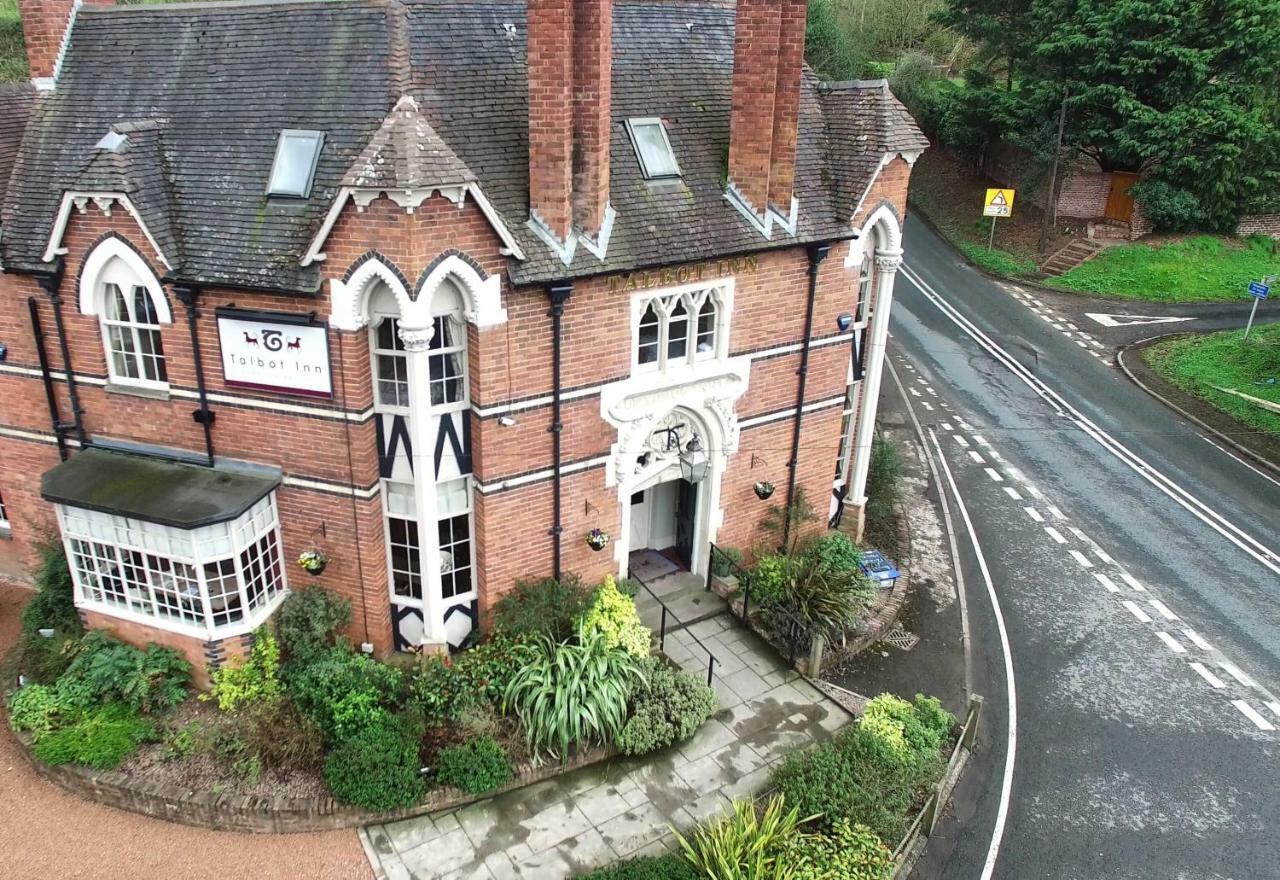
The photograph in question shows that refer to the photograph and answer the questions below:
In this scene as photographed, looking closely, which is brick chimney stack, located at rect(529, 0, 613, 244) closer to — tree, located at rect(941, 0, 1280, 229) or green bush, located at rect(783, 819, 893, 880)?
green bush, located at rect(783, 819, 893, 880)

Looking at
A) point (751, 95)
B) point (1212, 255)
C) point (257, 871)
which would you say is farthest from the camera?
point (1212, 255)

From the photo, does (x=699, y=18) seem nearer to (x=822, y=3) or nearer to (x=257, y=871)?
(x=257, y=871)

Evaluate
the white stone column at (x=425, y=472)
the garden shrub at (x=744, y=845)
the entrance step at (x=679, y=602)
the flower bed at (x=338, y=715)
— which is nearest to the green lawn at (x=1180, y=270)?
the entrance step at (x=679, y=602)

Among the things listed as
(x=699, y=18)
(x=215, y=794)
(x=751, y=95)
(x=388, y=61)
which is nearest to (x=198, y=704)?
(x=215, y=794)

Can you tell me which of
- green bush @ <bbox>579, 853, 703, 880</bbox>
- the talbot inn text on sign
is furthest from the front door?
green bush @ <bbox>579, 853, 703, 880</bbox>

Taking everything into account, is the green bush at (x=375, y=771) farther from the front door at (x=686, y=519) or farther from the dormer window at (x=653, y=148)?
the dormer window at (x=653, y=148)

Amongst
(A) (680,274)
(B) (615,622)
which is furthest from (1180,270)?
(B) (615,622)

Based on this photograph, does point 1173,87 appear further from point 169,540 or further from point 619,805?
point 169,540
